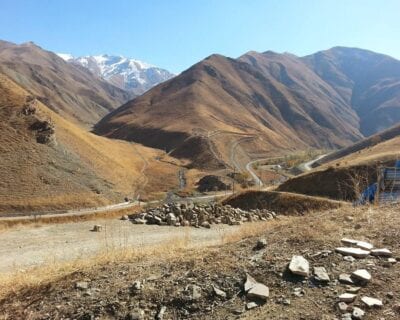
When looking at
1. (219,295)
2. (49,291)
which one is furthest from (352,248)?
(49,291)

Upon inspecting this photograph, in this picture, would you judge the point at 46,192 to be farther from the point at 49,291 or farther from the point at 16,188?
the point at 49,291

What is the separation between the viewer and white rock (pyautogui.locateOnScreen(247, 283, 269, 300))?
21.9ft

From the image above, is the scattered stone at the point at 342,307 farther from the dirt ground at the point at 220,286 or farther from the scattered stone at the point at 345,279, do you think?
the scattered stone at the point at 345,279

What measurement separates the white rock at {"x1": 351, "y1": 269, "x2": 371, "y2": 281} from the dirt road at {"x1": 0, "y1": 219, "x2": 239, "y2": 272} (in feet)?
24.9

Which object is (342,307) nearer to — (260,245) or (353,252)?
(353,252)

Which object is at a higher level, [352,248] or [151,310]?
[352,248]

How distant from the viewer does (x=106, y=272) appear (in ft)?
26.7

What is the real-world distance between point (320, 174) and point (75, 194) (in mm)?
36698

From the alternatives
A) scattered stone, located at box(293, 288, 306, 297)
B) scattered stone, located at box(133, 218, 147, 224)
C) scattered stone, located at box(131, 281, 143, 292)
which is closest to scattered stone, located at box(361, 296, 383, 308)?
scattered stone, located at box(293, 288, 306, 297)

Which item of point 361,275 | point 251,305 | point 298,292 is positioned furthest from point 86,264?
point 361,275

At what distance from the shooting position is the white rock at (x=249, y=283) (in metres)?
6.93

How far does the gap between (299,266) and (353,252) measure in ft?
3.46

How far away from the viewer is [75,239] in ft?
67.5

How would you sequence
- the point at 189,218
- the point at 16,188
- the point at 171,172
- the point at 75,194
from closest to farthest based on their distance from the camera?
the point at 189,218, the point at 16,188, the point at 75,194, the point at 171,172
